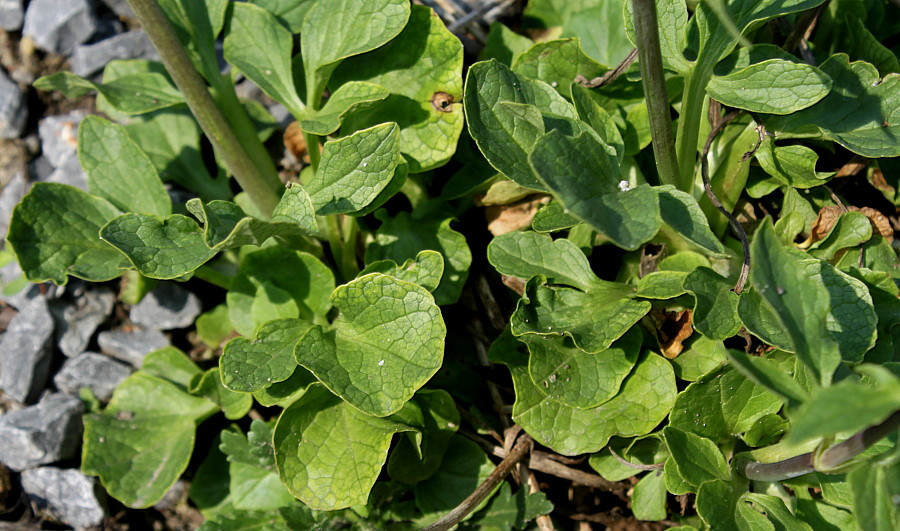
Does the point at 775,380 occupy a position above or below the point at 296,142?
below

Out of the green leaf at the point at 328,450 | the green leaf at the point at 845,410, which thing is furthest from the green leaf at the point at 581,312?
the green leaf at the point at 845,410

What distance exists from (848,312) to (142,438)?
2.30m

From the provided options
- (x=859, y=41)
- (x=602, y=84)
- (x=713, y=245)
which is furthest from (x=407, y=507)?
(x=859, y=41)

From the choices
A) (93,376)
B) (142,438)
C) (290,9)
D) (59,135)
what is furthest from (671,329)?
(59,135)

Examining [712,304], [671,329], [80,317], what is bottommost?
[671,329]

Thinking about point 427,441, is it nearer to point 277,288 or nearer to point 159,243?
point 277,288

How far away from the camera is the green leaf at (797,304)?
1.44m

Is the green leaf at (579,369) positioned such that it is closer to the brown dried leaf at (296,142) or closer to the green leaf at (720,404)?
the green leaf at (720,404)

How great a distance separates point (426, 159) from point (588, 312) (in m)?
0.74

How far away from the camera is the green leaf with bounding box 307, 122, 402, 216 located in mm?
2076

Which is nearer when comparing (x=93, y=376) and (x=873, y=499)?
(x=873, y=499)

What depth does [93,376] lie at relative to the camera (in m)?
2.96

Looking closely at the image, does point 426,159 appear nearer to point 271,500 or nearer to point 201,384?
point 201,384

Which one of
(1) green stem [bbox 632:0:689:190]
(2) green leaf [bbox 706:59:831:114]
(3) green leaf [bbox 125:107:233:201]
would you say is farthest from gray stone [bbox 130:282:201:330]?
(2) green leaf [bbox 706:59:831:114]
